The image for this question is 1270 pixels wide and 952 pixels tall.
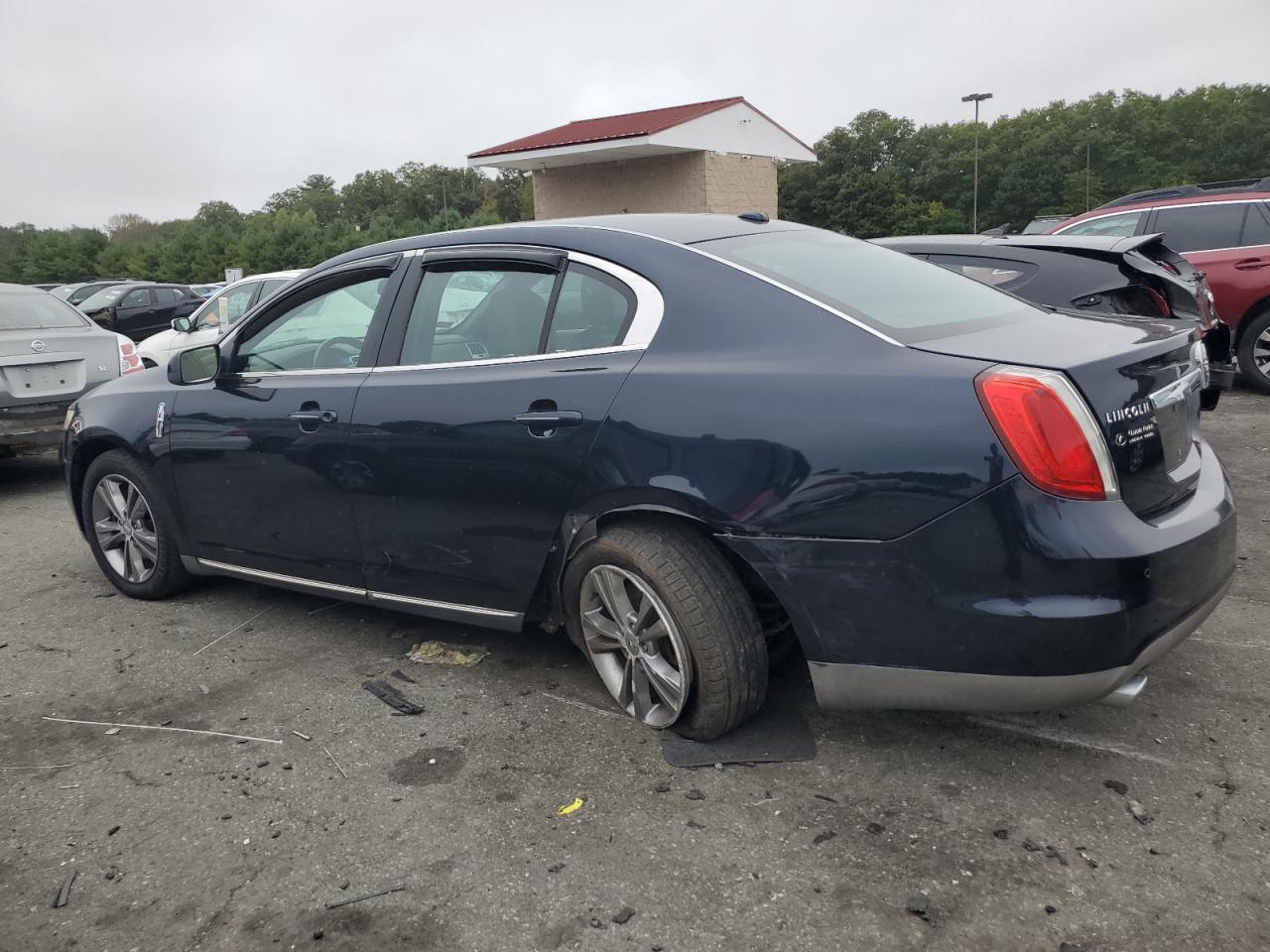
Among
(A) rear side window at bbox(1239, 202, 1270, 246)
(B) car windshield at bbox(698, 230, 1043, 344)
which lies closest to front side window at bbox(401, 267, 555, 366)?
(B) car windshield at bbox(698, 230, 1043, 344)

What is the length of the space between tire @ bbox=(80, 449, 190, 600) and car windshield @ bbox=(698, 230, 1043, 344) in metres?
2.94

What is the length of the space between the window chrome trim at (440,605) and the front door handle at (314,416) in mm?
679

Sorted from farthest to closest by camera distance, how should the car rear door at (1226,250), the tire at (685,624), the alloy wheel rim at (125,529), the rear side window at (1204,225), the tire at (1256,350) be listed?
the rear side window at (1204,225) < the tire at (1256,350) < the car rear door at (1226,250) < the alloy wheel rim at (125,529) < the tire at (685,624)

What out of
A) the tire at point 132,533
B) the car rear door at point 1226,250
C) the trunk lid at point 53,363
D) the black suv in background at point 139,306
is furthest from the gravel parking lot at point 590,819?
the black suv in background at point 139,306

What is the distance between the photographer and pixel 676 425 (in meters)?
2.93

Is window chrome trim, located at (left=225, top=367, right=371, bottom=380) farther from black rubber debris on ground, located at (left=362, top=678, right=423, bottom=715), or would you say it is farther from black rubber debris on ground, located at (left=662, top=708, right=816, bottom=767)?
black rubber debris on ground, located at (left=662, top=708, right=816, bottom=767)

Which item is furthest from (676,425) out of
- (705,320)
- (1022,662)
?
(1022,662)

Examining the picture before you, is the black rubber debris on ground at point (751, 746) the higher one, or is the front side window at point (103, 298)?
the front side window at point (103, 298)

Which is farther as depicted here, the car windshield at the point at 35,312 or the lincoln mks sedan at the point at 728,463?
the car windshield at the point at 35,312

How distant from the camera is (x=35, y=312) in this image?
27.2 feet

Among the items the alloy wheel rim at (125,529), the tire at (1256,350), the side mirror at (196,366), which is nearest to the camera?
the side mirror at (196,366)

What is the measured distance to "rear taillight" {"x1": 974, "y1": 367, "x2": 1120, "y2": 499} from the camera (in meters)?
2.47

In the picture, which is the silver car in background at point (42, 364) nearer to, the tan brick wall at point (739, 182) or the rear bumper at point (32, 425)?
the rear bumper at point (32, 425)

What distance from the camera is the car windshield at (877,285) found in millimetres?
2963
